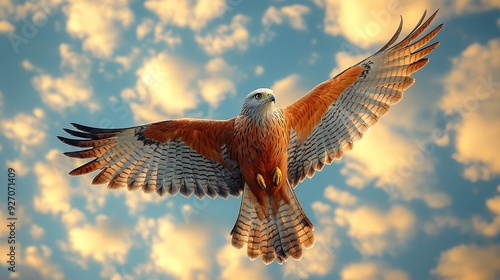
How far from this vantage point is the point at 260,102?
22.9 ft

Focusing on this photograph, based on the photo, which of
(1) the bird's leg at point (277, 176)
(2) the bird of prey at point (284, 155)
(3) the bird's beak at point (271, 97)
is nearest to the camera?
(3) the bird's beak at point (271, 97)

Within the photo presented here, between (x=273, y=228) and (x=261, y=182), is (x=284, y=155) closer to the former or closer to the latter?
(x=261, y=182)

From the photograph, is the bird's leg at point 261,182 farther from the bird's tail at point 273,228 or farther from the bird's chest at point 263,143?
the bird's tail at point 273,228

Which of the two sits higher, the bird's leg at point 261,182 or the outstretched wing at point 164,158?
the outstretched wing at point 164,158

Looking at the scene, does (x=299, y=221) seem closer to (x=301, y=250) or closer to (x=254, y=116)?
(x=301, y=250)

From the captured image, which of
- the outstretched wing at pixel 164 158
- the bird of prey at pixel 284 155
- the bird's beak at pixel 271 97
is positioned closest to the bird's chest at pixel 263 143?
the bird of prey at pixel 284 155

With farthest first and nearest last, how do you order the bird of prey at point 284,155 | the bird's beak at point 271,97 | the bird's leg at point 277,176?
the bird of prey at point 284,155 → the bird's leg at point 277,176 → the bird's beak at point 271,97

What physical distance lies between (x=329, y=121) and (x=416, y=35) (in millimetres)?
1945

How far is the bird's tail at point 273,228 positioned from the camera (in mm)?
7695

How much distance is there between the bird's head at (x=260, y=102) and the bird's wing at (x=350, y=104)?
897 millimetres

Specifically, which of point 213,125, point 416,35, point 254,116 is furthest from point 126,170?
point 416,35

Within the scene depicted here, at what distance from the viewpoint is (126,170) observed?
26.6 feet

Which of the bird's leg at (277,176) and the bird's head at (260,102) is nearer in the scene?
the bird's head at (260,102)

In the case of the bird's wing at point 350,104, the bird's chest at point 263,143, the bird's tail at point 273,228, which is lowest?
the bird's tail at point 273,228
